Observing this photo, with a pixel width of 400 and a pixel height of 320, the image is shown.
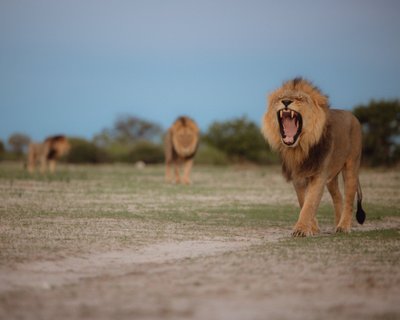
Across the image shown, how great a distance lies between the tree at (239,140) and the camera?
4191cm

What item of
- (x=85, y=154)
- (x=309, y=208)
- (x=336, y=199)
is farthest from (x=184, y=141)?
(x=85, y=154)

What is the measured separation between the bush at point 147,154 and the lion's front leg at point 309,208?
38.0 metres

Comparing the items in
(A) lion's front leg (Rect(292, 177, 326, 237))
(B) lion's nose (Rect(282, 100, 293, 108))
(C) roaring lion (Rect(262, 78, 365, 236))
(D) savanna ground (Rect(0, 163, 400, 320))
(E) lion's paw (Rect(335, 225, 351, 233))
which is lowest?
(D) savanna ground (Rect(0, 163, 400, 320))

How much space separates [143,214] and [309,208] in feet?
11.7

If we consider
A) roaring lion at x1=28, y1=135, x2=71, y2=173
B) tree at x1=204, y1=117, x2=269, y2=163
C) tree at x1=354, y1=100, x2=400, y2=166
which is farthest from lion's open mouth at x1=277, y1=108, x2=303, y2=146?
tree at x1=204, y1=117, x2=269, y2=163

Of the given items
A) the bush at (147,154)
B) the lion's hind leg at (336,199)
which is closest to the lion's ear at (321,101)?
the lion's hind leg at (336,199)

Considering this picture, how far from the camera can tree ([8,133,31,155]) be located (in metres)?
56.1

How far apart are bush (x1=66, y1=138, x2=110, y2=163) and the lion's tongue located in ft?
123

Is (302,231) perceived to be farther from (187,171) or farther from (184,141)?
(184,141)

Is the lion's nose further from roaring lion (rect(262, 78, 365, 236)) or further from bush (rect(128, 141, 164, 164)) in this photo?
bush (rect(128, 141, 164, 164))

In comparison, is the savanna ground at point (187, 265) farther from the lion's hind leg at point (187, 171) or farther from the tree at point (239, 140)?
the tree at point (239, 140)

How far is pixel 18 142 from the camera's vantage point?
193 ft

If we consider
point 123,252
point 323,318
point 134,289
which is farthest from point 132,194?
point 323,318

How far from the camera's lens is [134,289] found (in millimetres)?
5473
